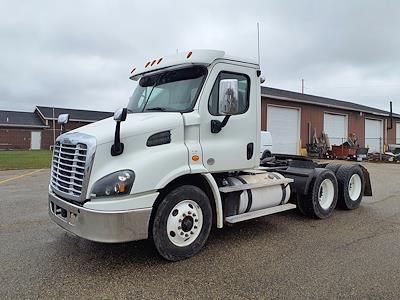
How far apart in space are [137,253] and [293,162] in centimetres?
399

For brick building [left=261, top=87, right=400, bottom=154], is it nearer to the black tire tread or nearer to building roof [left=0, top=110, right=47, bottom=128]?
the black tire tread

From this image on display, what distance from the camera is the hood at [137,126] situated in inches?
160

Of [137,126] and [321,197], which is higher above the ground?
[137,126]

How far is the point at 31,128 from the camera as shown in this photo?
149 feet

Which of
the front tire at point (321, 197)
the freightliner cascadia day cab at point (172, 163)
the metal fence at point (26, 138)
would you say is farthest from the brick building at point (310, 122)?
the metal fence at point (26, 138)

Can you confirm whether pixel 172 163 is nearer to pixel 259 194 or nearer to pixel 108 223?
pixel 108 223

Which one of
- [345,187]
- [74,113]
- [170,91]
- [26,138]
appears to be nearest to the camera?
[170,91]

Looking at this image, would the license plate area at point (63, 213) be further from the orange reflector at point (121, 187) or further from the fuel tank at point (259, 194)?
the fuel tank at point (259, 194)

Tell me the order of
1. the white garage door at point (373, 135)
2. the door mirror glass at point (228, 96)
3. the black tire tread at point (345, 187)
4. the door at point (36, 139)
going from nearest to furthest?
the door mirror glass at point (228, 96), the black tire tread at point (345, 187), the white garage door at point (373, 135), the door at point (36, 139)

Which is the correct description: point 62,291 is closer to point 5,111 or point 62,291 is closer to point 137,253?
point 137,253

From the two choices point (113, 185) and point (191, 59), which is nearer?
point (113, 185)

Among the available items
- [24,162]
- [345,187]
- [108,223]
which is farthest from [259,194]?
[24,162]

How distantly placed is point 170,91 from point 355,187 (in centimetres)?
502

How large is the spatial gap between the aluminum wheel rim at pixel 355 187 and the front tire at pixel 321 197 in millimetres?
746
